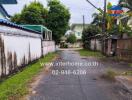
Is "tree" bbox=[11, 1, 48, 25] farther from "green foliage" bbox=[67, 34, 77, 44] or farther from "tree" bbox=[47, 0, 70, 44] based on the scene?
"green foliage" bbox=[67, 34, 77, 44]

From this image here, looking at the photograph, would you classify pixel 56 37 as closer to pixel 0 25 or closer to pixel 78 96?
pixel 0 25

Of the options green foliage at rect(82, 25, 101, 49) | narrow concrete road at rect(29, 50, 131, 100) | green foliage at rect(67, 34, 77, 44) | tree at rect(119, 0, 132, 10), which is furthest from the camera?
green foliage at rect(67, 34, 77, 44)

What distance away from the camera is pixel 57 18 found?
4819cm

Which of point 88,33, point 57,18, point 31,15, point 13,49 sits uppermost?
point 31,15

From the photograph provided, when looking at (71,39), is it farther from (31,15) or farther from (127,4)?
(127,4)

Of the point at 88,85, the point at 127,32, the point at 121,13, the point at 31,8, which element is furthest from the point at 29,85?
the point at 31,8

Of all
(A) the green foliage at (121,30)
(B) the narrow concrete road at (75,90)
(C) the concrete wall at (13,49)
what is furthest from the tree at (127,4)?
(B) the narrow concrete road at (75,90)

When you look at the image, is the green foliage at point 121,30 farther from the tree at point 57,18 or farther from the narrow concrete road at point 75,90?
the tree at point 57,18

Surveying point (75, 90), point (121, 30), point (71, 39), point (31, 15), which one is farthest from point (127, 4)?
point (71, 39)

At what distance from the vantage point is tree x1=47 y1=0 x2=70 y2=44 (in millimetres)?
48250

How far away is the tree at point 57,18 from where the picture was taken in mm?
48250

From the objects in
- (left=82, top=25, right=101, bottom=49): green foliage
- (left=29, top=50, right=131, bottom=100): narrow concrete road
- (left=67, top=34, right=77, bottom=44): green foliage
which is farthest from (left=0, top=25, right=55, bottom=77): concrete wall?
(left=67, top=34, right=77, bottom=44): green foliage

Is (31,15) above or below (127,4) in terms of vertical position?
above

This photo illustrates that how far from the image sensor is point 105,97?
10016mm
